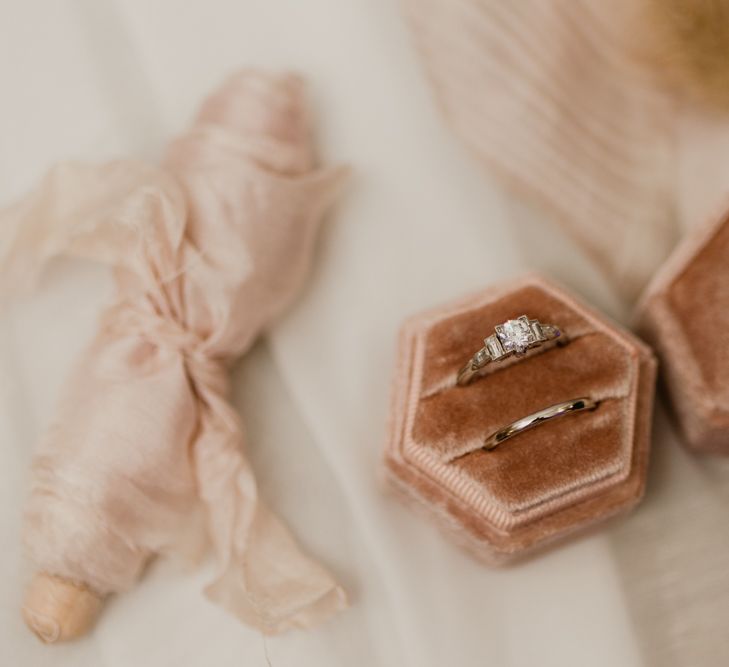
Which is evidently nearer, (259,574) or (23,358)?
(259,574)

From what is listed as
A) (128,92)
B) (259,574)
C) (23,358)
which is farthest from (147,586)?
(128,92)

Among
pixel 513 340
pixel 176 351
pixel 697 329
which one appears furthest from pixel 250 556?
pixel 697 329

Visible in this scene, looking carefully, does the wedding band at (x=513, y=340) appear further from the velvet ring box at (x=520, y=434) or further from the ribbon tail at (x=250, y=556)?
the ribbon tail at (x=250, y=556)

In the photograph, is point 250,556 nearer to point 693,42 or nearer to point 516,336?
point 516,336

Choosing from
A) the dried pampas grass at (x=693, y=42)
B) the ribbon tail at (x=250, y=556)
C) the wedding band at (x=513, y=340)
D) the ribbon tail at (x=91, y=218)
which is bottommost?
the ribbon tail at (x=250, y=556)

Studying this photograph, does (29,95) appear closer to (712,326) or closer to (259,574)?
(259,574)

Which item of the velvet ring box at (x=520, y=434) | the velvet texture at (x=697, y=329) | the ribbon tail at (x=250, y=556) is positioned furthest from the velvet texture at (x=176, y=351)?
the velvet texture at (x=697, y=329)

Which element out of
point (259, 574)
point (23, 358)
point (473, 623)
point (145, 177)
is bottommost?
point (473, 623)

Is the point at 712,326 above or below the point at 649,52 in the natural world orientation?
below
